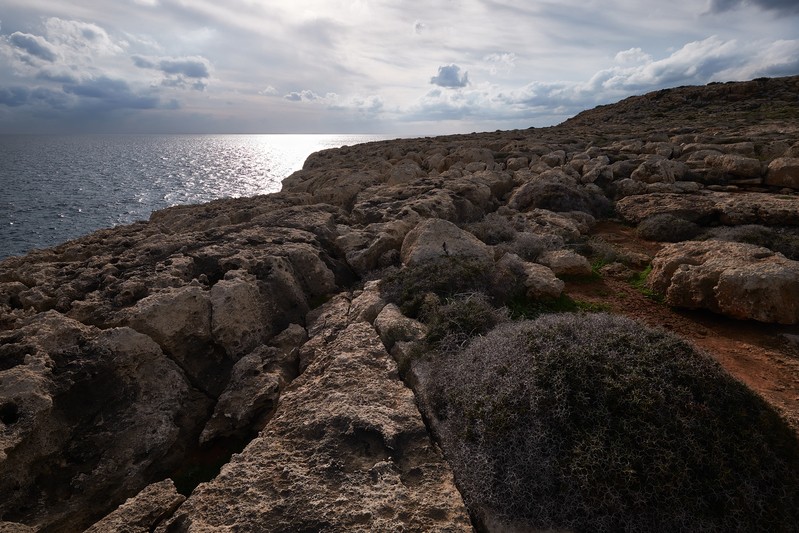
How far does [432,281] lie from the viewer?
26.4 ft

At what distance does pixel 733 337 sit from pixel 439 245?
5.70 m

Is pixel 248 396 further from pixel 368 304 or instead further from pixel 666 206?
pixel 666 206

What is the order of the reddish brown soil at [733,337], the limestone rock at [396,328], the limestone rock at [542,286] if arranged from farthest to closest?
1. the limestone rock at [542,286]
2. the limestone rock at [396,328]
3. the reddish brown soil at [733,337]

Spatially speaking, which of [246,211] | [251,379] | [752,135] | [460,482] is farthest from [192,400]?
[752,135]

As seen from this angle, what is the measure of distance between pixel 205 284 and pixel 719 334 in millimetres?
9573

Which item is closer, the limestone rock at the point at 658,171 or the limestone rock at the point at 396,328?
the limestone rock at the point at 396,328

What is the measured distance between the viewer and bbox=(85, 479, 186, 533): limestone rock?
14.4ft

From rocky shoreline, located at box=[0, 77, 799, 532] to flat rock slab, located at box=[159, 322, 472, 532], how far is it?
0.8 inches

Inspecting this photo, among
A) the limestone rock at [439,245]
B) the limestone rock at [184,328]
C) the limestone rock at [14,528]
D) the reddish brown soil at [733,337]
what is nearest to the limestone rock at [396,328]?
the limestone rock at [439,245]

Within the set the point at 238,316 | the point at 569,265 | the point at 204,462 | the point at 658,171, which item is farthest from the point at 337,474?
the point at 658,171

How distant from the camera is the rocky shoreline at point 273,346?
15.0 ft

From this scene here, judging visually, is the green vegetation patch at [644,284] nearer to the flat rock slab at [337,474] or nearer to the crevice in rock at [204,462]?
the flat rock slab at [337,474]

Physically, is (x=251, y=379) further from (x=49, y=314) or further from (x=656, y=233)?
(x=656, y=233)

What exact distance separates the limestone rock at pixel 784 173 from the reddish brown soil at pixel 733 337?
10.4 metres
